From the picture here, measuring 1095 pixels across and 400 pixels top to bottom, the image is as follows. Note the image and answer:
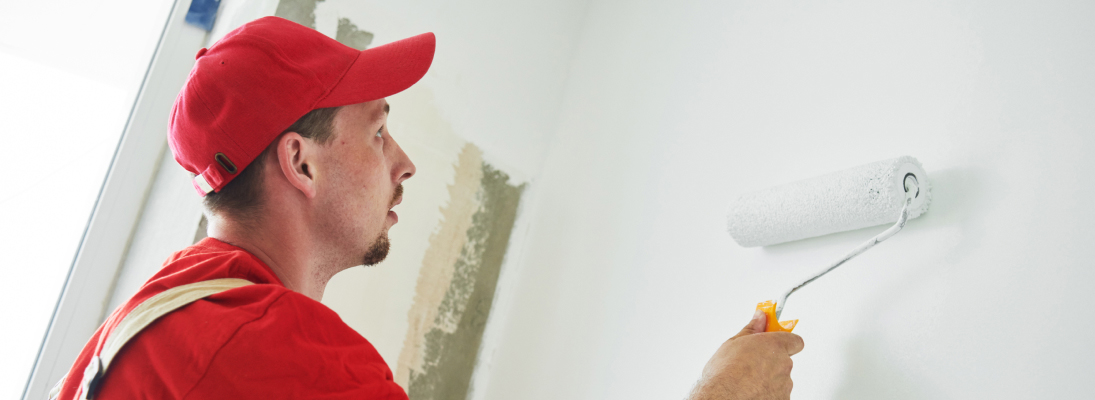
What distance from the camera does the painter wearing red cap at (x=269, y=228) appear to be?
1.95ft

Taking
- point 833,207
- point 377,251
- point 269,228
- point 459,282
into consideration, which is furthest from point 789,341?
point 459,282

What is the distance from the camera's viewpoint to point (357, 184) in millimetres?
938

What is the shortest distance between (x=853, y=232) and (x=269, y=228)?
0.82m

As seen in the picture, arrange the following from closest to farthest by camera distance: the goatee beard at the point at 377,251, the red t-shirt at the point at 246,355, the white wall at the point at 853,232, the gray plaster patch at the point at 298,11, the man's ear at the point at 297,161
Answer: the red t-shirt at the point at 246,355 → the white wall at the point at 853,232 → the man's ear at the point at 297,161 → the goatee beard at the point at 377,251 → the gray plaster patch at the point at 298,11

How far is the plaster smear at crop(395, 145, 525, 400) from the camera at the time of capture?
176 cm

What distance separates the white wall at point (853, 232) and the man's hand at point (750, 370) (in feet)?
0.39

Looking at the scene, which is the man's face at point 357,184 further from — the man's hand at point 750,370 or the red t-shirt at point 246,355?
the man's hand at point 750,370

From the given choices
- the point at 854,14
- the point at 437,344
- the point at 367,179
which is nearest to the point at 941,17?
the point at 854,14

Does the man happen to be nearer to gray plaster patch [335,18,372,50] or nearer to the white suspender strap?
the white suspender strap

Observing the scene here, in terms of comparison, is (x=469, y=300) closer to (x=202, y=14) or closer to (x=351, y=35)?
(x=351, y=35)

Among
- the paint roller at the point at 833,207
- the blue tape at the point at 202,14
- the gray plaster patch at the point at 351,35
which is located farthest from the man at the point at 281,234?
the blue tape at the point at 202,14

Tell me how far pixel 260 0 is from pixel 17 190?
700mm

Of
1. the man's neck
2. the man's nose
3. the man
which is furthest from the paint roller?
the man's neck

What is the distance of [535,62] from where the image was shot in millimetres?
2041
